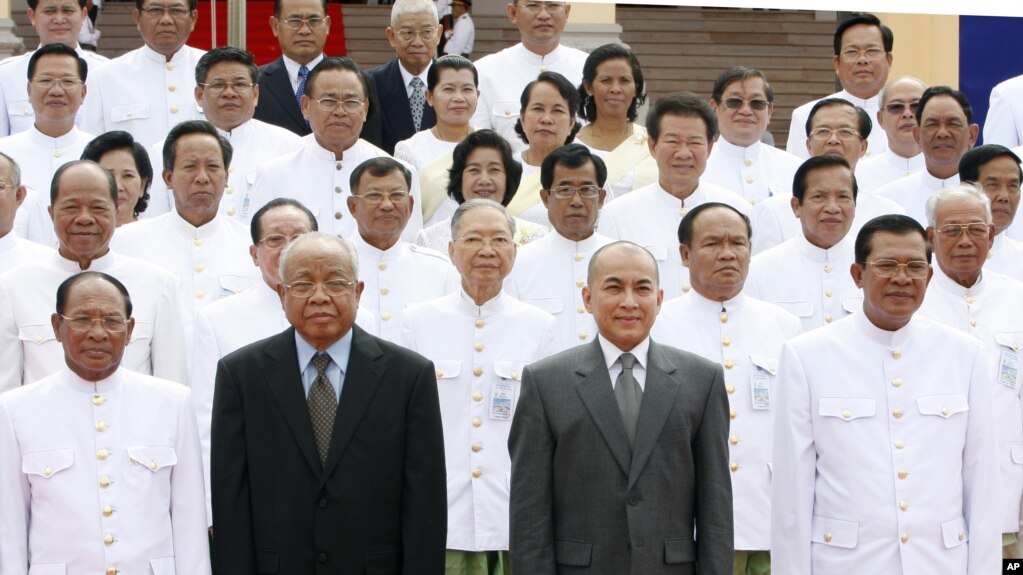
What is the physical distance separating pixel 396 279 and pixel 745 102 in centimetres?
246

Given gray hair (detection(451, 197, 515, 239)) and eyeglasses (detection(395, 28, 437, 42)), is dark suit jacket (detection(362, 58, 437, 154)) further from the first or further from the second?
gray hair (detection(451, 197, 515, 239))

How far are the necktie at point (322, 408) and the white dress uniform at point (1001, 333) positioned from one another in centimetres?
270

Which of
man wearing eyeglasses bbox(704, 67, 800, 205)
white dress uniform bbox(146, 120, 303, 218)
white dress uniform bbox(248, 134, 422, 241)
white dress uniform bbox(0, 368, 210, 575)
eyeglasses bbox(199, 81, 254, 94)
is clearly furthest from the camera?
man wearing eyeglasses bbox(704, 67, 800, 205)

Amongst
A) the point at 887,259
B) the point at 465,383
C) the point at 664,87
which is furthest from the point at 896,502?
the point at 664,87

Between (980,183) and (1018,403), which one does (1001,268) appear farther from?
(1018,403)

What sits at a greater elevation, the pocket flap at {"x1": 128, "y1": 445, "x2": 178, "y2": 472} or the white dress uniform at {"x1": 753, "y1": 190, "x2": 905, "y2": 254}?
the white dress uniform at {"x1": 753, "y1": 190, "x2": 905, "y2": 254}

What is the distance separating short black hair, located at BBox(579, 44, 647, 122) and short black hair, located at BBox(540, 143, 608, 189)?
1.38 metres

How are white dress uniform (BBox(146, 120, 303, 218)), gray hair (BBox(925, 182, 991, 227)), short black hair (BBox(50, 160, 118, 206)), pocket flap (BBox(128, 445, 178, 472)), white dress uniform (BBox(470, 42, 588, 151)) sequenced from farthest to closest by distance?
white dress uniform (BBox(470, 42, 588, 151)) < white dress uniform (BBox(146, 120, 303, 218)) < gray hair (BBox(925, 182, 991, 227)) < short black hair (BBox(50, 160, 118, 206)) < pocket flap (BBox(128, 445, 178, 472))

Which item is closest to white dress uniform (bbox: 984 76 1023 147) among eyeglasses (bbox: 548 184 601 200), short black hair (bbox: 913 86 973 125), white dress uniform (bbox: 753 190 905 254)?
short black hair (bbox: 913 86 973 125)

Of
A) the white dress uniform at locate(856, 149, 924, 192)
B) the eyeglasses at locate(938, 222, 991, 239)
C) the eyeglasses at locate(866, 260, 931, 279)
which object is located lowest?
the eyeglasses at locate(866, 260, 931, 279)

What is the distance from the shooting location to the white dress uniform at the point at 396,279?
6.88 meters

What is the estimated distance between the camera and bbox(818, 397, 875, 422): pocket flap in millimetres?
5613

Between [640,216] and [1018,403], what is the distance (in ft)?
6.18

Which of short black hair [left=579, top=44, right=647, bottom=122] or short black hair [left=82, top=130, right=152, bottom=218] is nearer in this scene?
short black hair [left=82, top=130, right=152, bottom=218]
